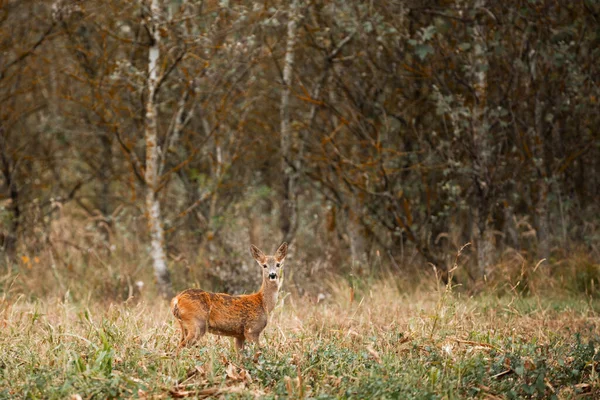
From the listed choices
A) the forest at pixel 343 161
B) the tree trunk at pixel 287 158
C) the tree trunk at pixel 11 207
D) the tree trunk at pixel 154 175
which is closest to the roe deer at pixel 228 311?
the forest at pixel 343 161

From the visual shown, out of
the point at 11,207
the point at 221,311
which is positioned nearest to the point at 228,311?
the point at 221,311

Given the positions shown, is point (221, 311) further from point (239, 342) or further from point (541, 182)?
point (541, 182)

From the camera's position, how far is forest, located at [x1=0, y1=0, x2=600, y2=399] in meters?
8.86

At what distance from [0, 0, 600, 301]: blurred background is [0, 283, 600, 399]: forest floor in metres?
2.98

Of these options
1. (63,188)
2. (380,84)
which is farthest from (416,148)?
(63,188)

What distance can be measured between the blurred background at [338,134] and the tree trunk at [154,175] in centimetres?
2

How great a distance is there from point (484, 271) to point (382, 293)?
52.5 inches

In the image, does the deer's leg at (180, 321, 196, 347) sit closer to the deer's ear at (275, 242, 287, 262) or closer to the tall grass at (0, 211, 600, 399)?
the tall grass at (0, 211, 600, 399)

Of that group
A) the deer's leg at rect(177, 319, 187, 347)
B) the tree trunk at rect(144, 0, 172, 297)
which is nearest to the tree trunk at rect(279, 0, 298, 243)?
the tree trunk at rect(144, 0, 172, 297)

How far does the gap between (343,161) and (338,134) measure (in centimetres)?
201

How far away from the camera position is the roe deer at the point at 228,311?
5832 mm

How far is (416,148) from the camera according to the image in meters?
11.8

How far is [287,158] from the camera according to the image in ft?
39.1

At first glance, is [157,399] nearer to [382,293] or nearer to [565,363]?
[565,363]
